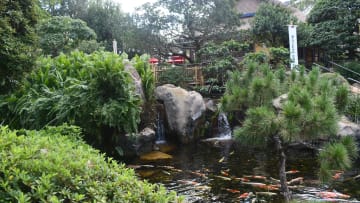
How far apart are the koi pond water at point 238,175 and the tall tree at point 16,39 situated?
3.45 metres

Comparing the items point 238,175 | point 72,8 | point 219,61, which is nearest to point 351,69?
point 219,61

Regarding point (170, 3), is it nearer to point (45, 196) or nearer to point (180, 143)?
point (180, 143)

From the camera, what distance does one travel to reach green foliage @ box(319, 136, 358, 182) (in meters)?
3.88

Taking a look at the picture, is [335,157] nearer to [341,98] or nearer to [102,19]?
[341,98]

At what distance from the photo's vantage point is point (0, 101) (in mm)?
7773

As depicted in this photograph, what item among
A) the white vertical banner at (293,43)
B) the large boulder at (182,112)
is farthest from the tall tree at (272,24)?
the large boulder at (182,112)

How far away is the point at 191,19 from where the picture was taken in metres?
15.9

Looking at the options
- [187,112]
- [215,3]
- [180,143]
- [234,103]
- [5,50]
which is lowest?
[180,143]

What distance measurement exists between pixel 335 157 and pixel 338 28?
12961mm

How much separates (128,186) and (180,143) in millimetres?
8720

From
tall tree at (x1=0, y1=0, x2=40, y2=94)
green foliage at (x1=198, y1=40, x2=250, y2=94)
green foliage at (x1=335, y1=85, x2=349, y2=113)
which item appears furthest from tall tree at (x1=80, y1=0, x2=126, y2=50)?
green foliage at (x1=335, y1=85, x2=349, y2=113)

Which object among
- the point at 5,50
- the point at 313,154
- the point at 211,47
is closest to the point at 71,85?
the point at 5,50

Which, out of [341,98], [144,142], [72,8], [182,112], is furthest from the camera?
[72,8]

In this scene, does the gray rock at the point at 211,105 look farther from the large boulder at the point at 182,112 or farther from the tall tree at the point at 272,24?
the tall tree at the point at 272,24
